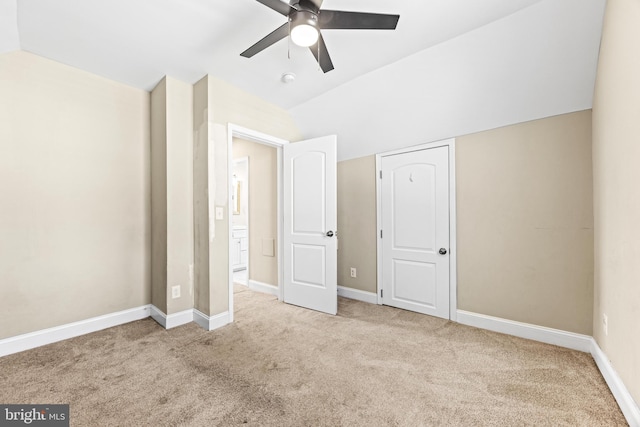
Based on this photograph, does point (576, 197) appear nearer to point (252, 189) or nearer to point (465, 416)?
point (465, 416)

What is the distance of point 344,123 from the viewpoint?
3432 mm

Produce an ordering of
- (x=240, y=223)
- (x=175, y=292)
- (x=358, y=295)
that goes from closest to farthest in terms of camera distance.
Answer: (x=175, y=292), (x=358, y=295), (x=240, y=223)

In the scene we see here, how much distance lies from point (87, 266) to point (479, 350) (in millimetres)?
3714

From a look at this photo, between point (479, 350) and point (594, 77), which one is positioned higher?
point (594, 77)

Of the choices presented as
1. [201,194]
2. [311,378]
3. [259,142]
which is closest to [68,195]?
[201,194]

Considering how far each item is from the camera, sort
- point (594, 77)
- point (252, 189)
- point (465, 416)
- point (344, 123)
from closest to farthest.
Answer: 1. point (465, 416)
2. point (594, 77)
3. point (344, 123)
4. point (252, 189)

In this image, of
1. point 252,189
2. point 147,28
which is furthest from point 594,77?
point 252,189

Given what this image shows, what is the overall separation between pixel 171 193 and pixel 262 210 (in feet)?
5.01

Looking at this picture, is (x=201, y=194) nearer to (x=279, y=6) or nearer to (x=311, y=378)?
(x=279, y=6)

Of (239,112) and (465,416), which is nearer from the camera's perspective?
(465,416)

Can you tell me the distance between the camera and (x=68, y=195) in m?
2.62

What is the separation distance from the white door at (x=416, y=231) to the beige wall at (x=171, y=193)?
2322 millimetres

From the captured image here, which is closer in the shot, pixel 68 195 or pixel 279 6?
pixel 279 6

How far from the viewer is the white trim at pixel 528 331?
230cm
